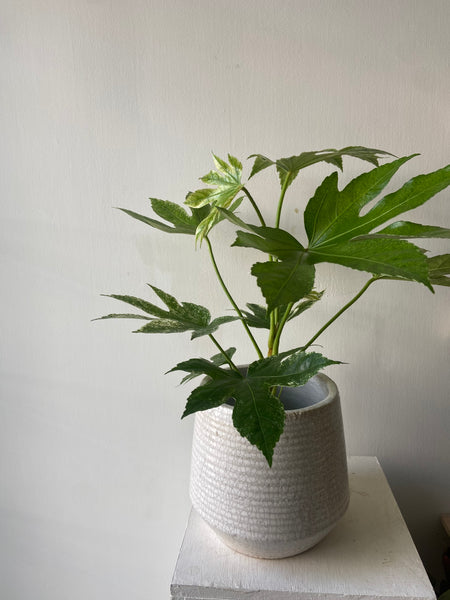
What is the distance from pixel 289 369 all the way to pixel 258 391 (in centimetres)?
5

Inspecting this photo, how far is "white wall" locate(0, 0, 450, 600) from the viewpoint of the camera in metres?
0.96

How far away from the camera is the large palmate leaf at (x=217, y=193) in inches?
28.2

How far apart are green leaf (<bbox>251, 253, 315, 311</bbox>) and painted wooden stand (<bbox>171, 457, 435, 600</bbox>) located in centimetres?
44

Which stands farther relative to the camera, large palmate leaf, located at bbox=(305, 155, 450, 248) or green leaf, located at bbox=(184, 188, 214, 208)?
green leaf, located at bbox=(184, 188, 214, 208)

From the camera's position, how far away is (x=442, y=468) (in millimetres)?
1090

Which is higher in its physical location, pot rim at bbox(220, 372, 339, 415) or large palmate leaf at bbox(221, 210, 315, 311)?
large palmate leaf at bbox(221, 210, 315, 311)

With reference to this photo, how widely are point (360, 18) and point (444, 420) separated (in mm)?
729

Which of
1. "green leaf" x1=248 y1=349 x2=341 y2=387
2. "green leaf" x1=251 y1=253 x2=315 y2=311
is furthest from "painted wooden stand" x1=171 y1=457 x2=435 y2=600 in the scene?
"green leaf" x1=251 y1=253 x2=315 y2=311

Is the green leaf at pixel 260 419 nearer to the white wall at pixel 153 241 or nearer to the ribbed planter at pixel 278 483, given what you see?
the ribbed planter at pixel 278 483

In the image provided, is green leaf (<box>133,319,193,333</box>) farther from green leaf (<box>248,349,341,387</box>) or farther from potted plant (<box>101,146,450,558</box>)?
green leaf (<box>248,349,341,387</box>)

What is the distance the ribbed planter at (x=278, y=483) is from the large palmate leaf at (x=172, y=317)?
0.39ft

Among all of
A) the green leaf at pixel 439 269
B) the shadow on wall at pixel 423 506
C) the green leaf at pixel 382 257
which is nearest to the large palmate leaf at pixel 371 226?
the green leaf at pixel 382 257

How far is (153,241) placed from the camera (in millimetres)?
1039

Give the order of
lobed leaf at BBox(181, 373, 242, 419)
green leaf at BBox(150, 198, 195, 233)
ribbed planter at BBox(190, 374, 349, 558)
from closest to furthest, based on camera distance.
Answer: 1. lobed leaf at BBox(181, 373, 242, 419)
2. ribbed planter at BBox(190, 374, 349, 558)
3. green leaf at BBox(150, 198, 195, 233)
